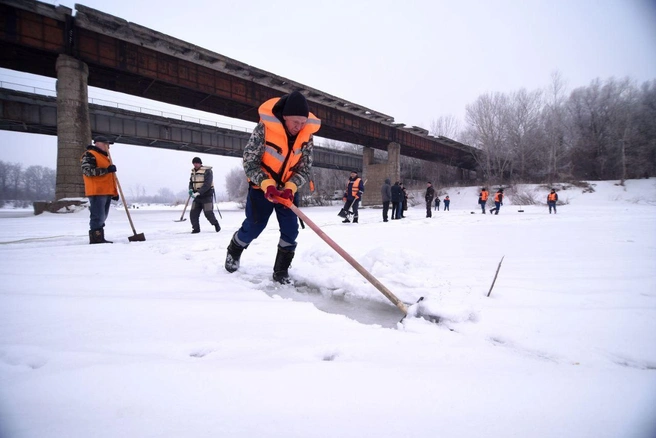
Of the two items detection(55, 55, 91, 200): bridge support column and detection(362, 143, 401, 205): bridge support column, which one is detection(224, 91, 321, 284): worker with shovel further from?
detection(362, 143, 401, 205): bridge support column

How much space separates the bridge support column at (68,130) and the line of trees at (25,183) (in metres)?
62.0

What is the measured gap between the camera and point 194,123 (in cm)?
2203

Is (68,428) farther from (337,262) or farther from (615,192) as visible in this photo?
(615,192)

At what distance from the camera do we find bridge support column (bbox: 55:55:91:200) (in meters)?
11.1

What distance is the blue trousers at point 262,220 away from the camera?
2465mm

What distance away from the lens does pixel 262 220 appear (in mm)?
2527

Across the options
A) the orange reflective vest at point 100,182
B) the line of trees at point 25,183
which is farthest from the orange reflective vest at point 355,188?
the line of trees at point 25,183

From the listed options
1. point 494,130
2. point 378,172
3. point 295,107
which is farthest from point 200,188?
point 494,130

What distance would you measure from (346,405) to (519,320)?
1220mm

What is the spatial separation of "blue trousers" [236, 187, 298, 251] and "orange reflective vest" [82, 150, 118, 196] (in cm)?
320

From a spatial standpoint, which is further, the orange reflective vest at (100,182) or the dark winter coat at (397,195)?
the dark winter coat at (397,195)

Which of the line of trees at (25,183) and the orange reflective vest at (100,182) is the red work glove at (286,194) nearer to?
the orange reflective vest at (100,182)

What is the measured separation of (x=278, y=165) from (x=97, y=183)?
3.57 meters

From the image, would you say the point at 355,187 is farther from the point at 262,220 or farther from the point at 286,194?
the point at 286,194
